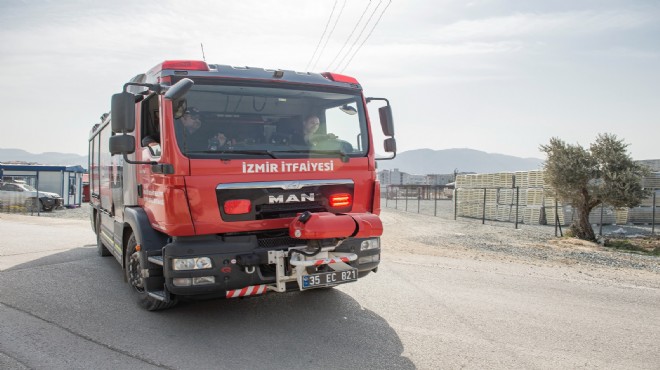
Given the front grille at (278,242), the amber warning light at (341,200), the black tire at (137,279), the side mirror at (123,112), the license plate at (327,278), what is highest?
the side mirror at (123,112)

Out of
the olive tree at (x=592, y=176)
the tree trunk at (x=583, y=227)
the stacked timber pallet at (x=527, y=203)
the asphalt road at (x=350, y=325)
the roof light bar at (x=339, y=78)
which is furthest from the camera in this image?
the stacked timber pallet at (x=527, y=203)

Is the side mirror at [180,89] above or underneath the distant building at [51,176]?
above

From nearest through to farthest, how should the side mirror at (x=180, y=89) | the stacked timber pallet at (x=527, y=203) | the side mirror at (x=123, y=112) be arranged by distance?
the side mirror at (x=180, y=89), the side mirror at (x=123, y=112), the stacked timber pallet at (x=527, y=203)

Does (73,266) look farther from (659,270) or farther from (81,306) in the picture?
(659,270)

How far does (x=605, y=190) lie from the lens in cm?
1571

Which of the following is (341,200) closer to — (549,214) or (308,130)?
(308,130)

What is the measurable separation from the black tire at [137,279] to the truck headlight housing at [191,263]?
1.05 m

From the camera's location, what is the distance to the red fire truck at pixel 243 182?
483 centimetres

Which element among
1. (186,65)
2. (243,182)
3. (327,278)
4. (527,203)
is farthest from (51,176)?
(327,278)

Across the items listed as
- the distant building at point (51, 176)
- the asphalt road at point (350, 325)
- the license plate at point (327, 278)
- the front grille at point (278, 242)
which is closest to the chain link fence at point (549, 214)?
the asphalt road at point (350, 325)

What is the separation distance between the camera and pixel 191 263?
472cm

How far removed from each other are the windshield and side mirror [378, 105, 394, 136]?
0.36 metres

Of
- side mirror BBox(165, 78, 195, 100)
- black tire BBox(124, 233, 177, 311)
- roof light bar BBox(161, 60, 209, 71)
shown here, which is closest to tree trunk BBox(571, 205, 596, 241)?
black tire BBox(124, 233, 177, 311)

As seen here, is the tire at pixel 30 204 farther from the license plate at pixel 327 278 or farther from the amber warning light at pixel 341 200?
the license plate at pixel 327 278
